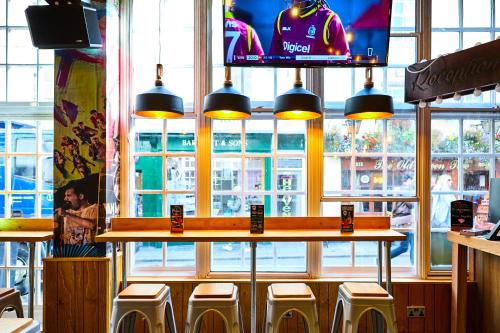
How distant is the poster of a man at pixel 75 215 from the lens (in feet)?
9.15

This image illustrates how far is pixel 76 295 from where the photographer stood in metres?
2.80

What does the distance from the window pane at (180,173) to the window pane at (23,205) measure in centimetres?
128

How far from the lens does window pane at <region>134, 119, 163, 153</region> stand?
3.14 metres

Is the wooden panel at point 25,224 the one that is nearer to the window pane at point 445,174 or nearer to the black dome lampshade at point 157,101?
the black dome lampshade at point 157,101

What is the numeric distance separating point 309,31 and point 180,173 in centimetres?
165

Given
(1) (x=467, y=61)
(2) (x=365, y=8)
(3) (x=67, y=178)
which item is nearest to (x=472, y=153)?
(1) (x=467, y=61)

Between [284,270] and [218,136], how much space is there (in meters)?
1.37

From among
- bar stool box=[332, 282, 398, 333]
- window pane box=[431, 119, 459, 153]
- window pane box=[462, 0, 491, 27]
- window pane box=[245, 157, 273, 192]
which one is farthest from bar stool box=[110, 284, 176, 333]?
window pane box=[462, 0, 491, 27]

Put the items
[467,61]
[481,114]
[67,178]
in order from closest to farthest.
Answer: [467,61], [67,178], [481,114]

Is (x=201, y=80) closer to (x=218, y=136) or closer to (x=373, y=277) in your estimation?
(x=218, y=136)

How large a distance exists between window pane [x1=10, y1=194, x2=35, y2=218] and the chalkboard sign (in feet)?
Result: 11.9

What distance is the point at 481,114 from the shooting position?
3.09 metres

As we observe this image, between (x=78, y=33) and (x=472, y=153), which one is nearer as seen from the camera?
(x=78, y=33)

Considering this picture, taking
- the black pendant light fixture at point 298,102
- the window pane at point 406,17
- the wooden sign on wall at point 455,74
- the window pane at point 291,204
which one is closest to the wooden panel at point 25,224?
the window pane at point 291,204
